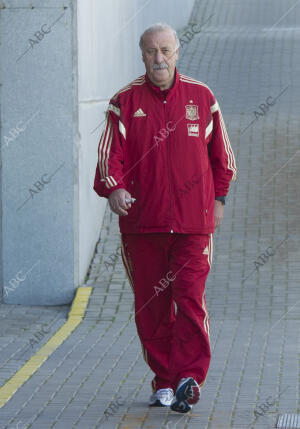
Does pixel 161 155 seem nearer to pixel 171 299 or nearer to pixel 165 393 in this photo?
pixel 171 299

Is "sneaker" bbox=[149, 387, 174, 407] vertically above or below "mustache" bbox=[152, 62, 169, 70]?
below

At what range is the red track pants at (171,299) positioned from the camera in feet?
16.7

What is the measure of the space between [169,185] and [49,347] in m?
2.33

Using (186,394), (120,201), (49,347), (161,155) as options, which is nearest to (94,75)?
(49,347)

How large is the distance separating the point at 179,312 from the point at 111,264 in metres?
3.86

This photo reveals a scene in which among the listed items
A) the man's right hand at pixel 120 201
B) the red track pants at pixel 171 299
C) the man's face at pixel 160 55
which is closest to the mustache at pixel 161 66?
the man's face at pixel 160 55

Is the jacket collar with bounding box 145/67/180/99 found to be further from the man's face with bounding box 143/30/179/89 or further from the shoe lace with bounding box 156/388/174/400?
the shoe lace with bounding box 156/388/174/400

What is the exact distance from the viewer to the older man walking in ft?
16.5

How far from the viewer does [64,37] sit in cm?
814

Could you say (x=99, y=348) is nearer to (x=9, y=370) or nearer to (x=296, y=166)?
(x=9, y=370)

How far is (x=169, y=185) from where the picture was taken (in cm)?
505

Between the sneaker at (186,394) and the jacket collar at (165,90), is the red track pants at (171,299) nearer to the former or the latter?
the sneaker at (186,394)

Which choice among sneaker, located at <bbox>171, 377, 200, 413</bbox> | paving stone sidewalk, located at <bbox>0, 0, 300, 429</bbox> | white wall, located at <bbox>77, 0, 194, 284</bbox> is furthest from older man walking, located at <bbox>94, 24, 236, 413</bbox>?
white wall, located at <bbox>77, 0, 194, 284</bbox>

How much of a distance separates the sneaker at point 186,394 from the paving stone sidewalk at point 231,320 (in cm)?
8
